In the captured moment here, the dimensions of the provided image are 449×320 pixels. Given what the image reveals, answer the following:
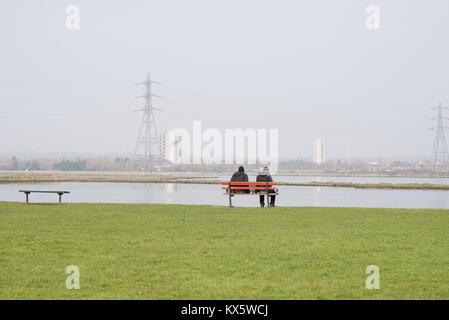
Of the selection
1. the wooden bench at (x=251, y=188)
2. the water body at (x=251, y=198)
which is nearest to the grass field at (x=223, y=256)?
the wooden bench at (x=251, y=188)

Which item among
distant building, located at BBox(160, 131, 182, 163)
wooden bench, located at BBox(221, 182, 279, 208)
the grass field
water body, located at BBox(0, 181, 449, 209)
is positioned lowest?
water body, located at BBox(0, 181, 449, 209)

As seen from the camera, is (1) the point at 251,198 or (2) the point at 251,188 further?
(1) the point at 251,198

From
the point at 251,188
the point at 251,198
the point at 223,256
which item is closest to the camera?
the point at 223,256

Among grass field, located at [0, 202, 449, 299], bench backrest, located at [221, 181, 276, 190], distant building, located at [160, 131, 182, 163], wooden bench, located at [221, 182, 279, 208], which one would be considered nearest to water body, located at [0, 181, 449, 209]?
wooden bench, located at [221, 182, 279, 208]

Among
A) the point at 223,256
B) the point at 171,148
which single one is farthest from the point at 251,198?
the point at 171,148

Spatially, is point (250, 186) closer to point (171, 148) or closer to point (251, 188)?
point (251, 188)

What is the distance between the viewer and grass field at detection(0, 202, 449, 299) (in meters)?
8.29

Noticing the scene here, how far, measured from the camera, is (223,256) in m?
11.1

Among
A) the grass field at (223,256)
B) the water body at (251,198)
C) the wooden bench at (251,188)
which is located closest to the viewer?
the grass field at (223,256)

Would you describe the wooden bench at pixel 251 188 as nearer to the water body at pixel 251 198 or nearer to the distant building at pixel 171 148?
the water body at pixel 251 198

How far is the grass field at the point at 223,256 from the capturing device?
829 centimetres

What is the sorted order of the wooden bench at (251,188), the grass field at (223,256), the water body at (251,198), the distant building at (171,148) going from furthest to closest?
the distant building at (171,148)
the water body at (251,198)
the wooden bench at (251,188)
the grass field at (223,256)

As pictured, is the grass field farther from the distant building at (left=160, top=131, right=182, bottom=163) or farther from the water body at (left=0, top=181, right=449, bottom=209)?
the distant building at (left=160, top=131, right=182, bottom=163)

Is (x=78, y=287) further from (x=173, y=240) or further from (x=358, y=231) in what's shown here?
(x=358, y=231)
